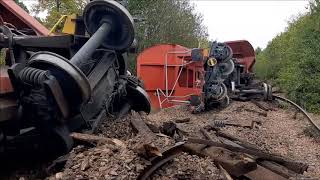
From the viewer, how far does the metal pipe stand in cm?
435

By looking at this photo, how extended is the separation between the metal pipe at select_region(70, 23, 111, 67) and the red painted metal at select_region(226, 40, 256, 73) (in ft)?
38.7

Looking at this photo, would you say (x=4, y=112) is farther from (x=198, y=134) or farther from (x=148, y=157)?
(x=198, y=134)

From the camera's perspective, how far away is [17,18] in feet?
18.3

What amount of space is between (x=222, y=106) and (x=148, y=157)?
873 cm

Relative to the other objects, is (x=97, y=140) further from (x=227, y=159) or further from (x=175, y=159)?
(x=227, y=159)

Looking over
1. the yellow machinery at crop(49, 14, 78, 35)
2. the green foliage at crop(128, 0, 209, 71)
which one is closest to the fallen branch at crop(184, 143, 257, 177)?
the yellow machinery at crop(49, 14, 78, 35)

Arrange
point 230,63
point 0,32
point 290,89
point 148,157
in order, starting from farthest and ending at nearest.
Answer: point 290,89 < point 230,63 < point 0,32 < point 148,157

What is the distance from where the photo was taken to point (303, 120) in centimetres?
1038

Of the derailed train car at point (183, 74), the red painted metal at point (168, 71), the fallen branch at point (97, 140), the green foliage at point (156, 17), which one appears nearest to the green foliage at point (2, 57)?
the fallen branch at point (97, 140)

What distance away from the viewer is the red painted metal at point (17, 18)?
Answer: 5.48 m

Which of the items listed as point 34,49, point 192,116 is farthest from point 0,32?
point 192,116

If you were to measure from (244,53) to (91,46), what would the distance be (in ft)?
43.0

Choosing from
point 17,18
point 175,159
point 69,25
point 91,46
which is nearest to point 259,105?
point 69,25

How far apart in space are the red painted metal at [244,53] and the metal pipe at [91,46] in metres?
11.8
